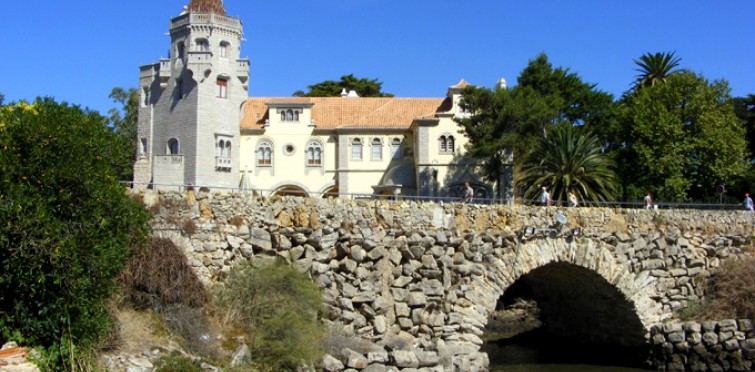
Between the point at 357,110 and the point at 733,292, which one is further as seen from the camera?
the point at 357,110

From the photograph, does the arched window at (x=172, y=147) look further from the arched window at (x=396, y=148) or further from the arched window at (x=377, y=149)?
the arched window at (x=396, y=148)

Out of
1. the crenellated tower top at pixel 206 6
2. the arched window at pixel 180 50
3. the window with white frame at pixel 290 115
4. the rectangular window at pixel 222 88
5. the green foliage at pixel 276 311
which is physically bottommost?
the green foliage at pixel 276 311

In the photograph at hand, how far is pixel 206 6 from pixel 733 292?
32085 millimetres

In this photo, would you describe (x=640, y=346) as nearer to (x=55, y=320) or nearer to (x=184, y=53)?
(x=55, y=320)

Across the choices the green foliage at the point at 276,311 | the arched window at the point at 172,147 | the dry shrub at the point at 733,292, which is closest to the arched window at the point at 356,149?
the arched window at the point at 172,147

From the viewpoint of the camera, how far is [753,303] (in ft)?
81.6

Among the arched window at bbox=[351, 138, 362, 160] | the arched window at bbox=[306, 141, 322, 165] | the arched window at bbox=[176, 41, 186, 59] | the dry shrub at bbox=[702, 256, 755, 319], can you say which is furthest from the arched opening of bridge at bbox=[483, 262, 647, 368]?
the arched window at bbox=[176, 41, 186, 59]

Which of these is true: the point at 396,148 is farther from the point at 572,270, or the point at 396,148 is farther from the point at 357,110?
the point at 572,270

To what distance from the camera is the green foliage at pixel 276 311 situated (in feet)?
56.4

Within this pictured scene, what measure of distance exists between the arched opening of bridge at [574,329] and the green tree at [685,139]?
32.1 ft

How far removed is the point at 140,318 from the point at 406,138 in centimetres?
3543

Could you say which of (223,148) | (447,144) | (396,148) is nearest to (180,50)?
(223,148)

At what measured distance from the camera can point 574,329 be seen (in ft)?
102

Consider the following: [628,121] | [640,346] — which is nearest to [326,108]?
[628,121]
